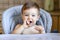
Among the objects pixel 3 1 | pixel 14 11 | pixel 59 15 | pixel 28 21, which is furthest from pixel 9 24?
pixel 3 1

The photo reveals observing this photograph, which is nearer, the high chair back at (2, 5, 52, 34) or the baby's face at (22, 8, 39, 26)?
the baby's face at (22, 8, 39, 26)

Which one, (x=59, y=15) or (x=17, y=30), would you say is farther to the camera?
(x=59, y=15)

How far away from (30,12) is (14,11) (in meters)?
0.27

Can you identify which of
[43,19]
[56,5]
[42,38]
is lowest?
[42,38]

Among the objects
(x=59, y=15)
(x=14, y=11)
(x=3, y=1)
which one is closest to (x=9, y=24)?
(x=14, y=11)

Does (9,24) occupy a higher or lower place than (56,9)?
lower

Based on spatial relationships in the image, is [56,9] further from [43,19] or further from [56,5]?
[43,19]

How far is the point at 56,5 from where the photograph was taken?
3375 mm

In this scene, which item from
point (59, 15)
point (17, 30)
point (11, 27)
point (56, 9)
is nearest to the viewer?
point (17, 30)

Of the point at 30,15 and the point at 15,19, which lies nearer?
the point at 30,15

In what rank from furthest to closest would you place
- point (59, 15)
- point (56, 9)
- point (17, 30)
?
point (56, 9) → point (59, 15) → point (17, 30)

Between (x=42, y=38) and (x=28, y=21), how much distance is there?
1.39ft

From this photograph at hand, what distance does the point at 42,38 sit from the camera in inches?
40.2

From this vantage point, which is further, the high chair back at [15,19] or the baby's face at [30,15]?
the high chair back at [15,19]
